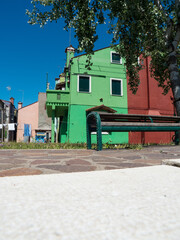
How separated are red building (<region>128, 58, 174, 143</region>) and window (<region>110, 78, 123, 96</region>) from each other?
2.77ft

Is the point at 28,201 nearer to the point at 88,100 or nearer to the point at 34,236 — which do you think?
the point at 34,236

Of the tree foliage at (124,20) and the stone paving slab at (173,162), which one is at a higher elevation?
the tree foliage at (124,20)

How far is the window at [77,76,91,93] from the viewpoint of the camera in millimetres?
13289

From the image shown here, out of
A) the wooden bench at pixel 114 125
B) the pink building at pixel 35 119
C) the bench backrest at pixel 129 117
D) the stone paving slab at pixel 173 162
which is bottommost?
the stone paving slab at pixel 173 162

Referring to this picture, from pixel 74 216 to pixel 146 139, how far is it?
13.6 metres

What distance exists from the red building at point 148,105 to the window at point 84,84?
349 cm

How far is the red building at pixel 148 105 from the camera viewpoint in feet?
44.4

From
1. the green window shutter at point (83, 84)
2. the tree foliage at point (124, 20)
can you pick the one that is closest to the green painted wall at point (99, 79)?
the green window shutter at point (83, 84)

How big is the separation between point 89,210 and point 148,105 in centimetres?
1455

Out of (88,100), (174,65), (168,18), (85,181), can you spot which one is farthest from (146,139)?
(85,181)

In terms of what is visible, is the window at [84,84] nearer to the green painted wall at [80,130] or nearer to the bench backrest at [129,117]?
the green painted wall at [80,130]

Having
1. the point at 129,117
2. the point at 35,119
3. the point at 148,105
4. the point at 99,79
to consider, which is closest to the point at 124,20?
the point at 129,117

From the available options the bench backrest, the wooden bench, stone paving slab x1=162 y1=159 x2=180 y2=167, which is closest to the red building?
the bench backrest

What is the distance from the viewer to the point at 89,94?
43.3ft
